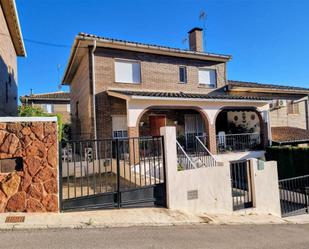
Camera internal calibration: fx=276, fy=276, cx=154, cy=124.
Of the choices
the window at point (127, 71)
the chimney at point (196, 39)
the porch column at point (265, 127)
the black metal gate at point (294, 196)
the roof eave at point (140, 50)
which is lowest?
the black metal gate at point (294, 196)

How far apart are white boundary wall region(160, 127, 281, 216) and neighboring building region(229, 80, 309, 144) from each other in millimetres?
8997

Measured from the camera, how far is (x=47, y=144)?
6.77 m

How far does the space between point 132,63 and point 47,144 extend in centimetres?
1005

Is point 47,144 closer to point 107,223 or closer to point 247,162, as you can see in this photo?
point 107,223

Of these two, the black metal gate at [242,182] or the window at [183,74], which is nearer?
the black metal gate at [242,182]

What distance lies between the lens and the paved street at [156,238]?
4980 millimetres

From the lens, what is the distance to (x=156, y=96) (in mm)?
13133

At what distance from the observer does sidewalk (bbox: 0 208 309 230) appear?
230 inches

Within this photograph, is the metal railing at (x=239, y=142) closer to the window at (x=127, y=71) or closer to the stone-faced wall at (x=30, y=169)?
the window at (x=127, y=71)

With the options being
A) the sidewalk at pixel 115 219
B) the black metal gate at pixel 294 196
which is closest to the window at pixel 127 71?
the black metal gate at pixel 294 196

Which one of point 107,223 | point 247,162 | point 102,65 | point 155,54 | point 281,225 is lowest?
A: point 281,225

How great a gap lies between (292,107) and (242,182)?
14588mm

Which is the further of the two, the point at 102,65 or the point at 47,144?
the point at 102,65

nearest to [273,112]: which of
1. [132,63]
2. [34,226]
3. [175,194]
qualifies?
[132,63]
